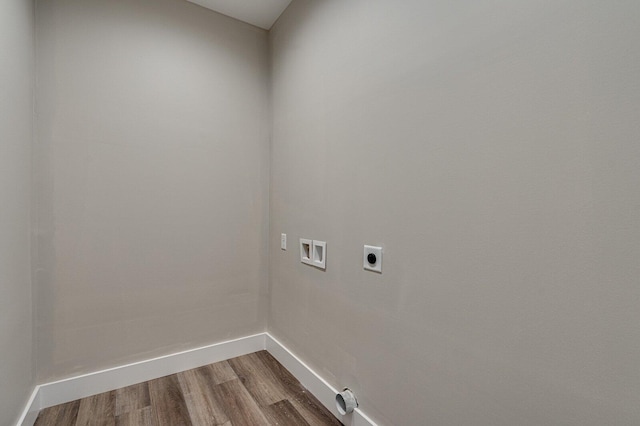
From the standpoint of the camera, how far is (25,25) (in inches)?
57.1

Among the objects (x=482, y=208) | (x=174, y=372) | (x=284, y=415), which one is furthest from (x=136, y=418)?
(x=482, y=208)

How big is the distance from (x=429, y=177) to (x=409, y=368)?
748 mm

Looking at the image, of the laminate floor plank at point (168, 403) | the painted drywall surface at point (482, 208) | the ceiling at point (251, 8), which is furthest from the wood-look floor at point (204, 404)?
the ceiling at point (251, 8)

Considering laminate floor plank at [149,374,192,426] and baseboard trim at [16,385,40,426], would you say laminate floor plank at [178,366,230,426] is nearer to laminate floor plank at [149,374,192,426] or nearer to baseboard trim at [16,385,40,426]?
laminate floor plank at [149,374,192,426]

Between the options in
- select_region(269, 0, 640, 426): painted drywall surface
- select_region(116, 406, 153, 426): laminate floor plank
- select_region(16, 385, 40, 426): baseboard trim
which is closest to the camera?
select_region(269, 0, 640, 426): painted drywall surface

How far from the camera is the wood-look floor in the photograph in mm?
1532

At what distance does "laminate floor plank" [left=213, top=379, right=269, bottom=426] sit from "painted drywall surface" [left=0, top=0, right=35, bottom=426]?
89cm

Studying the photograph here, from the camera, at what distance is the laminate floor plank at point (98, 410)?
152 cm

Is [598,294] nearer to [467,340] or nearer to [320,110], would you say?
[467,340]

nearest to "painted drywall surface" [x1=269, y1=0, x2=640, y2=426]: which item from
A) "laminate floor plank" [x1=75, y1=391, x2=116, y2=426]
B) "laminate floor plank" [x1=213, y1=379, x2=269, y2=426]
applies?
"laminate floor plank" [x1=213, y1=379, x2=269, y2=426]

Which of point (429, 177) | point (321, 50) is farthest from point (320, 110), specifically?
point (429, 177)

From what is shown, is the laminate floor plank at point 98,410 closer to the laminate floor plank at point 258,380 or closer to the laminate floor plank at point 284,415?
the laminate floor plank at point 258,380

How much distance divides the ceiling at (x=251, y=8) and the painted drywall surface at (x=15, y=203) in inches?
37.9

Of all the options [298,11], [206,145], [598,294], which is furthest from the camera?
[206,145]
